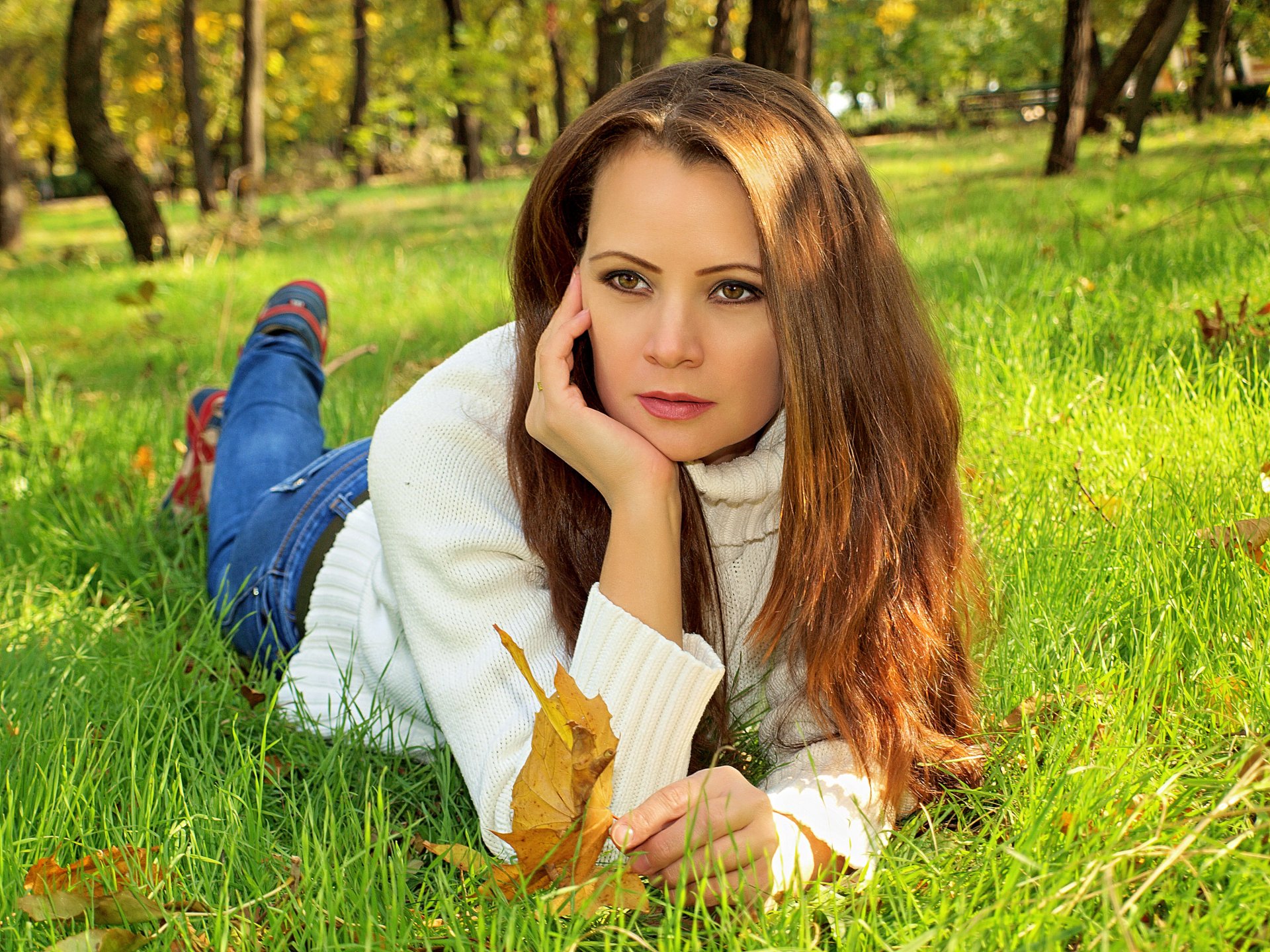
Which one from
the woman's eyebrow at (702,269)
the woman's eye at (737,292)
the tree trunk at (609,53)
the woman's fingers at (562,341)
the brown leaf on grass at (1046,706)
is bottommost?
the brown leaf on grass at (1046,706)

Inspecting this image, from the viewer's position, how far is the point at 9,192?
1191 cm

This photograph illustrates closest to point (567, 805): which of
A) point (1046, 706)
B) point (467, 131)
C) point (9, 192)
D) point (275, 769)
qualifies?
point (275, 769)

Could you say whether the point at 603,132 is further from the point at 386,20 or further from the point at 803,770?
the point at 386,20

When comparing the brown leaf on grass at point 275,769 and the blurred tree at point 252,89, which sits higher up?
the blurred tree at point 252,89

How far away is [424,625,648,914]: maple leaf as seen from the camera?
139 cm

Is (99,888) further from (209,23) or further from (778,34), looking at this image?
(209,23)

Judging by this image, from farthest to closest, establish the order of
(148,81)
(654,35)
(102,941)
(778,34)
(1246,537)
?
(148,81) < (654,35) < (778,34) < (1246,537) < (102,941)

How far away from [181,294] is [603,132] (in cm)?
608

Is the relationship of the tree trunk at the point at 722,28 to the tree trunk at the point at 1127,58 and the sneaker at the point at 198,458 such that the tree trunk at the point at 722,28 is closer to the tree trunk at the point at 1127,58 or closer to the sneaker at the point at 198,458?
the tree trunk at the point at 1127,58

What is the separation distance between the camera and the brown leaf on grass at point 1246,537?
82.3 inches

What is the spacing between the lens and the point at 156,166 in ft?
146

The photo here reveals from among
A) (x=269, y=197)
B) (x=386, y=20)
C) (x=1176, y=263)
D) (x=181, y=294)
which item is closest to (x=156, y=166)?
(x=386, y=20)

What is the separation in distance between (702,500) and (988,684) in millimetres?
631

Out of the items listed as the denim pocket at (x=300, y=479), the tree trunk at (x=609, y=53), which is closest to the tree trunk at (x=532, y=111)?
the tree trunk at (x=609, y=53)
